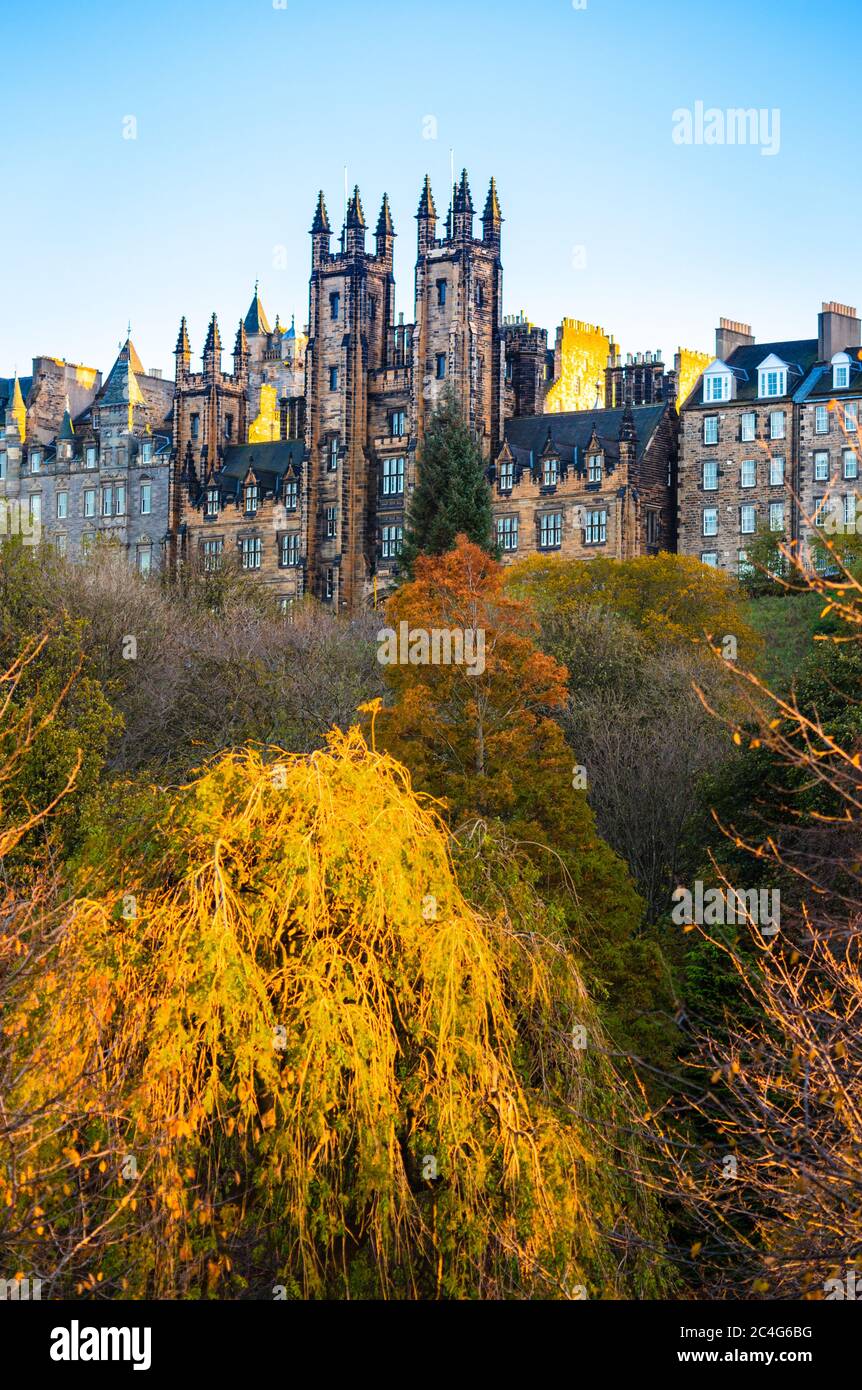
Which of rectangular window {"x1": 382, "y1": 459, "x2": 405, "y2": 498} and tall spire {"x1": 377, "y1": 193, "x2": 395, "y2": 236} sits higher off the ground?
tall spire {"x1": 377, "y1": 193, "x2": 395, "y2": 236}

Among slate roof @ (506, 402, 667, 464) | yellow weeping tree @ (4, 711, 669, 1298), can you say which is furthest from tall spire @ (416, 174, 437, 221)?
yellow weeping tree @ (4, 711, 669, 1298)

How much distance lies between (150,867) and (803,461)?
7566cm

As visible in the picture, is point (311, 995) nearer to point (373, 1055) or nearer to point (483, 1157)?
point (373, 1055)

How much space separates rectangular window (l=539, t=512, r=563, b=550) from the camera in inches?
3841

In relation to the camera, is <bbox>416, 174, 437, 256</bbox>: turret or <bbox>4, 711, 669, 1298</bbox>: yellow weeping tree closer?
<bbox>4, 711, 669, 1298</bbox>: yellow weeping tree

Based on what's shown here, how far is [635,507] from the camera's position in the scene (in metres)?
95.5

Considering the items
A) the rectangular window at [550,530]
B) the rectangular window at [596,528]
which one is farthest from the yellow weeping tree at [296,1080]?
the rectangular window at [550,530]

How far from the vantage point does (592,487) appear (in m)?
96.4

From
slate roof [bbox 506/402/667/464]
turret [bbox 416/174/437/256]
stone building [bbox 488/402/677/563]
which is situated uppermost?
turret [bbox 416/174/437/256]

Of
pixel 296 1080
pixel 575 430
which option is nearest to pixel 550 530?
pixel 575 430

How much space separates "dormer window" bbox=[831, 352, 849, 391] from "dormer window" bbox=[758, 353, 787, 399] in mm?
2695

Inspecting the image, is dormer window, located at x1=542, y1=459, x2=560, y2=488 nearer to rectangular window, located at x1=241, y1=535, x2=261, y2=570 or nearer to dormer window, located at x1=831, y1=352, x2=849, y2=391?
dormer window, located at x1=831, y1=352, x2=849, y2=391

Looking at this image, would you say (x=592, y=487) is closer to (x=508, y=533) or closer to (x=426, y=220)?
(x=508, y=533)

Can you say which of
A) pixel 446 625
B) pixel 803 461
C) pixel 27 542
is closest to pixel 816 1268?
pixel 446 625
